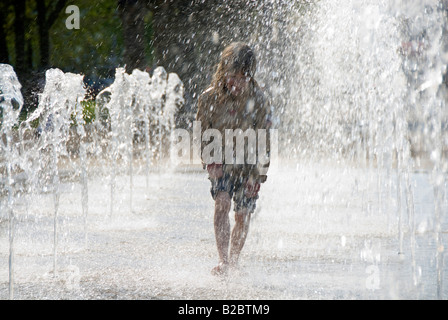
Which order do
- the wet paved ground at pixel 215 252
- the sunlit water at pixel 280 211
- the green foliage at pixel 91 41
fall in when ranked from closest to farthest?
the wet paved ground at pixel 215 252 < the sunlit water at pixel 280 211 < the green foliage at pixel 91 41

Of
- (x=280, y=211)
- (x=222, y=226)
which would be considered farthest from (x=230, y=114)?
(x=280, y=211)

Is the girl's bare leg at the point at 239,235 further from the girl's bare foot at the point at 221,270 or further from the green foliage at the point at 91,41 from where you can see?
the green foliage at the point at 91,41

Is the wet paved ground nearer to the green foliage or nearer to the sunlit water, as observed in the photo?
the sunlit water

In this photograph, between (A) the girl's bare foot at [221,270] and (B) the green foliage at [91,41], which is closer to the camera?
(A) the girl's bare foot at [221,270]

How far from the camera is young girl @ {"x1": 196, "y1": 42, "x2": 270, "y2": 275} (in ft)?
17.0

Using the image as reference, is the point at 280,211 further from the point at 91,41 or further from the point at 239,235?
the point at 91,41

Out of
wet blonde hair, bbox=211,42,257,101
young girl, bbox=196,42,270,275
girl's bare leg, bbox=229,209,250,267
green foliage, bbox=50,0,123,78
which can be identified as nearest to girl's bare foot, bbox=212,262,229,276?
young girl, bbox=196,42,270,275

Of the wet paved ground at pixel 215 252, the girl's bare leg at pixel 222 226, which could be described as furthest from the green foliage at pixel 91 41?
the girl's bare leg at pixel 222 226

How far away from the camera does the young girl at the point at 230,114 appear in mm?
5188

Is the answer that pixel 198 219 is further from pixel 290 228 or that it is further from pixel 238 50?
pixel 238 50

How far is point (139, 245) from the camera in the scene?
21.7ft

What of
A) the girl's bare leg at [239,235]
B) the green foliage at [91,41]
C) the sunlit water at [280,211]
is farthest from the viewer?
the green foliage at [91,41]
